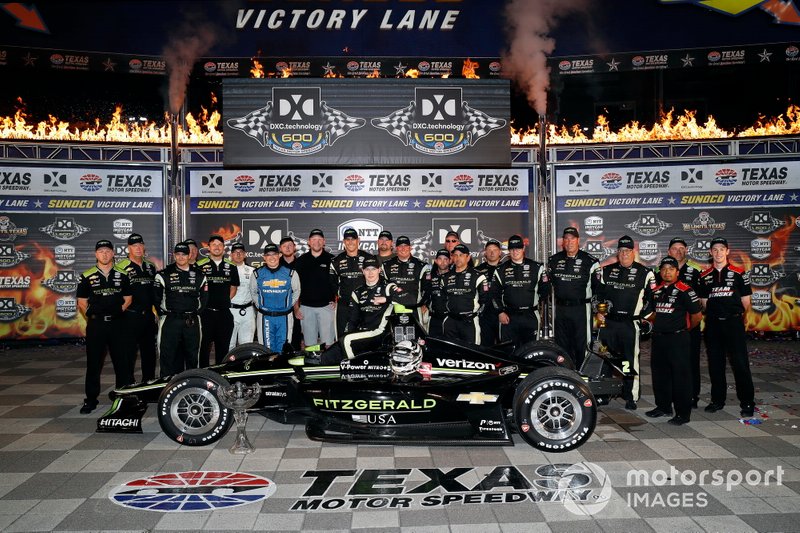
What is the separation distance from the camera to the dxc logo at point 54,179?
11156 millimetres

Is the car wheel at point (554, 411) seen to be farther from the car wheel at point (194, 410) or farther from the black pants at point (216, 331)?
the black pants at point (216, 331)

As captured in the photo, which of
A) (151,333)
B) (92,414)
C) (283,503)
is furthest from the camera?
(151,333)

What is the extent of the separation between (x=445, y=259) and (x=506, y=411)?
3440 mm

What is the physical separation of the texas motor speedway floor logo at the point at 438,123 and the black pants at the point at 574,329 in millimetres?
4225

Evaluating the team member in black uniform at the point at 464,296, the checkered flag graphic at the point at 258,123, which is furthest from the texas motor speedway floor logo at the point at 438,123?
the team member in black uniform at the point at 464,296

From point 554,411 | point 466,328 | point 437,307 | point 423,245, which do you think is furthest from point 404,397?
point 423,245

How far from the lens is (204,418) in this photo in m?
5.60

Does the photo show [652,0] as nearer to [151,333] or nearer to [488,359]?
[488,359]

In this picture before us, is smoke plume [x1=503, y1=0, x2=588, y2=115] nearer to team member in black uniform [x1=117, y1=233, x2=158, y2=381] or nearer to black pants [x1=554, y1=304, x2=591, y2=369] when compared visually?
black pants [x1=554, y1=304, x2=591, y2=369]

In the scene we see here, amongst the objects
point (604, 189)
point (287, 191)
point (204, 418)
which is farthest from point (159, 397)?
point (604, 189)

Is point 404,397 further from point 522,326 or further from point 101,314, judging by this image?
point 101,314

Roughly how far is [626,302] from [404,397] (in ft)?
10.0

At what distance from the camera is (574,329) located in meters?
7.40

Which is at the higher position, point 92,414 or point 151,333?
point 151,333
